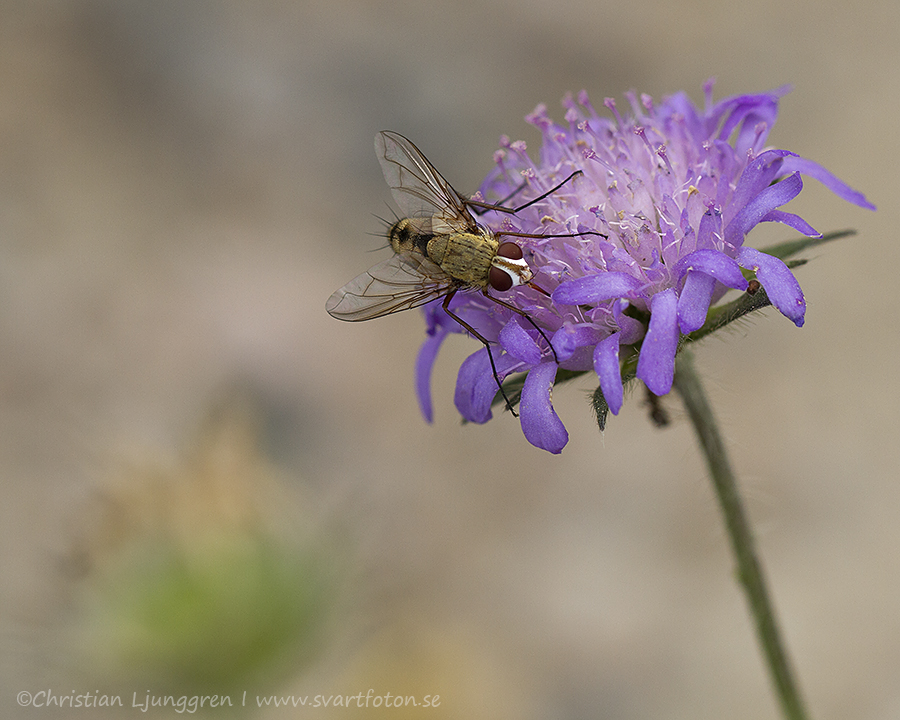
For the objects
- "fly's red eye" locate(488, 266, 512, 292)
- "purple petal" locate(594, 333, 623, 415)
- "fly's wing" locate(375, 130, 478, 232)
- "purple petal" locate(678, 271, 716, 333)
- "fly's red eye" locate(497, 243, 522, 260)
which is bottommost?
"purple petal" locate(594, 333, 623, 415)

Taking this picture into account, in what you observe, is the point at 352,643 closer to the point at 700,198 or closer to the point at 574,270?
the point at 574,270

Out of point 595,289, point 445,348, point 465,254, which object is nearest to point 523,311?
point 465,254

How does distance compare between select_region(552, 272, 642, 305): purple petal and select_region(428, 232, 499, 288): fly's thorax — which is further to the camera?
select_region(428, 232, 499, 288): fly's thorax

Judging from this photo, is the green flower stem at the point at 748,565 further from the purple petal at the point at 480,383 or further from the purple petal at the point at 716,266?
the purple petal at the point at 480,383

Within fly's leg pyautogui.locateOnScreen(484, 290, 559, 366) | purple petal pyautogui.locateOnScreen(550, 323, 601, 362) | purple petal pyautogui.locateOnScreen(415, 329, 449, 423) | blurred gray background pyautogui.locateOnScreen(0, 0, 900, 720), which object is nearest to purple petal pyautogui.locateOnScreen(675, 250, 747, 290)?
purple petal pyautogui.locateOnScreen(550, 323, 601, 362)

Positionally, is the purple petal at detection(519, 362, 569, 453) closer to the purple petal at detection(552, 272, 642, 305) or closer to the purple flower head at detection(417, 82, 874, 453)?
the purple flower head at detection(417, 82, 874, 453)

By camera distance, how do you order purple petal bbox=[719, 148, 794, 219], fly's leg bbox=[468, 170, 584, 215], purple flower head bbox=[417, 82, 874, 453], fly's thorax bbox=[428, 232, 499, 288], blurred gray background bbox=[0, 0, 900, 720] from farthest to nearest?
1. blurred gray background bbox=[0, 0, 900, 720]
2. fly's leg bbox=[468, 170, 584, 215]
3. fly's thorax bbox=[428, 232, 499, 288]
4. purple petal bbox=[719, 148, 794, 219]
5. purple flower head bbox=[417, 82, 874, 453]
